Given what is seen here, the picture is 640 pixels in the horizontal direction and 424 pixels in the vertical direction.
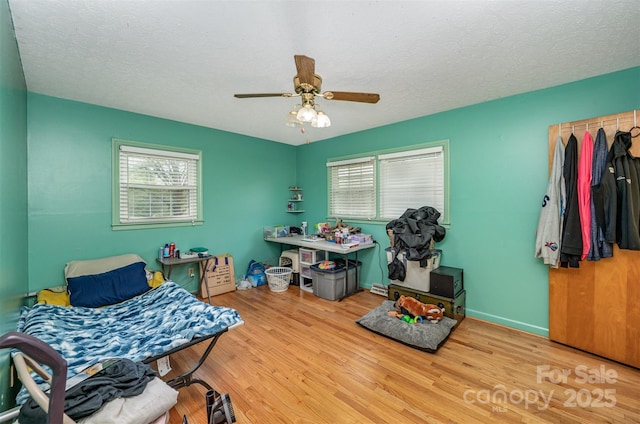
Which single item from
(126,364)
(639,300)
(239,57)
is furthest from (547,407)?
(239,57)

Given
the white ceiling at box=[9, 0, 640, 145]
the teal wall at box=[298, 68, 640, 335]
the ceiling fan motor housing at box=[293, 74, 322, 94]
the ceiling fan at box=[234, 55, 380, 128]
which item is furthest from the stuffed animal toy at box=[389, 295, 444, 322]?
the ceiling fan motor housing at box=[293, 74, 322, 94]

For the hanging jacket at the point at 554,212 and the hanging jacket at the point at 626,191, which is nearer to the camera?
the hanging jacket at the point at 626,191

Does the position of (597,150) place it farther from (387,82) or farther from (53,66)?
(53,66)

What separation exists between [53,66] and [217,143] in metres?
1.98

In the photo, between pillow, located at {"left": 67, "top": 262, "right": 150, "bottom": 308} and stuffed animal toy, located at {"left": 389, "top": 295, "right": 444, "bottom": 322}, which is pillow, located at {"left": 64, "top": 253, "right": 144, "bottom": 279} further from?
stuffed animal toy, located at {"left": 389, "top": 295, "right": 444, "bottom": 322}

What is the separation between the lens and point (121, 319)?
7.74ft

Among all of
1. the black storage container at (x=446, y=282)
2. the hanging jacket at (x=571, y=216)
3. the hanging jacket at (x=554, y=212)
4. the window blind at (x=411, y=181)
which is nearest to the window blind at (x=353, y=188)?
the window blind at (x=411, y=181)

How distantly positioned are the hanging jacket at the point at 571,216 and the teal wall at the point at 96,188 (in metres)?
4.13

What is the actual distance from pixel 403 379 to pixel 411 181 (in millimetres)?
2454

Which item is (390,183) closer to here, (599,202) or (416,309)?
(416,309)

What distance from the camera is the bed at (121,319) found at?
1.80 meters

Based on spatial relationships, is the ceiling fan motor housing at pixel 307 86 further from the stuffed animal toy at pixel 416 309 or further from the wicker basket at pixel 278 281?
the wicker basket at pixel 278 281

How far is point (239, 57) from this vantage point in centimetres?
202

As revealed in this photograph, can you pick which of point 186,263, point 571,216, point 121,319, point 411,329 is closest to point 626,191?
point 571,216
